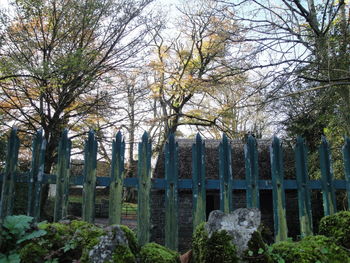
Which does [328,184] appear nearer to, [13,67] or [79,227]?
[79,227]

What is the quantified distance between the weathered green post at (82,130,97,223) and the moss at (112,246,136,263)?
1.74m

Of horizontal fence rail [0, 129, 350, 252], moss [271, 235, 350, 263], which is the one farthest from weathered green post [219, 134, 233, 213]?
moss [271, 235, 350, 263]

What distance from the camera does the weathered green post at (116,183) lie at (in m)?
3.70

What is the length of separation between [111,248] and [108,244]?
0.03 m

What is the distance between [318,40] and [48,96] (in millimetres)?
7736

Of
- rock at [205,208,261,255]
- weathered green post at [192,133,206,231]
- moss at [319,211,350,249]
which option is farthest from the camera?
weathered green post at [192,133,206,231]

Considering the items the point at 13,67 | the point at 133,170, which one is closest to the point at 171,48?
the point at 133,170

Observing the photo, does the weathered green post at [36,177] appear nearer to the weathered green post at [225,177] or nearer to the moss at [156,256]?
the moss at [156,256]

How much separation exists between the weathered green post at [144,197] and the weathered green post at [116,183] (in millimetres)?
229

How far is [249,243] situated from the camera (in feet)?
6.98

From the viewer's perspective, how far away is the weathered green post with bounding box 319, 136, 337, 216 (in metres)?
3.74

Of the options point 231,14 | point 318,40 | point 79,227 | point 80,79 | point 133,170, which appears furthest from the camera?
point 133,170

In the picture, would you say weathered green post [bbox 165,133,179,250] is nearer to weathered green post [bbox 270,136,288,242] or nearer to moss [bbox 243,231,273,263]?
weathered green post [bbox 270,136,288,242]

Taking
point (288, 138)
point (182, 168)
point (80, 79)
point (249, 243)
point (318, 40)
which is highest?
point (80, 79)
